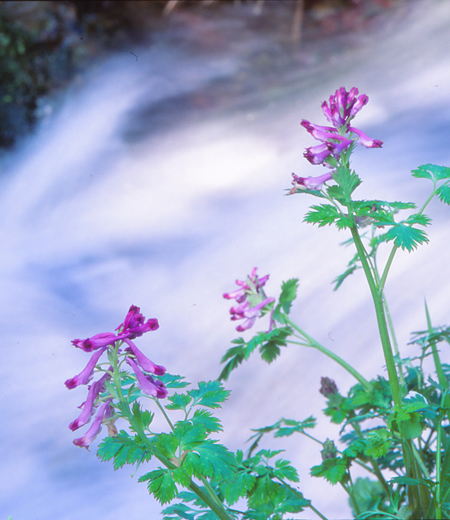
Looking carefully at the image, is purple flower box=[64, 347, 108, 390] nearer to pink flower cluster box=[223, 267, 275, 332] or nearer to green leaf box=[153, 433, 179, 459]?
green leaf box=[153, 433, 179, 459]

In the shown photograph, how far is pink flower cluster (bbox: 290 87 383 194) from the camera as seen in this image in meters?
0.75

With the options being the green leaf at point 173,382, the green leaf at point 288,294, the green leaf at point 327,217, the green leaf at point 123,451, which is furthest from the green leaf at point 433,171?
the green leaf at point 123,451

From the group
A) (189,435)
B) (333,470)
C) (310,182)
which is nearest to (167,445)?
(189,435)

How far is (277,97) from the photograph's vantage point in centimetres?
161

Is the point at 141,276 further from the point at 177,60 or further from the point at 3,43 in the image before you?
the point at 3,43

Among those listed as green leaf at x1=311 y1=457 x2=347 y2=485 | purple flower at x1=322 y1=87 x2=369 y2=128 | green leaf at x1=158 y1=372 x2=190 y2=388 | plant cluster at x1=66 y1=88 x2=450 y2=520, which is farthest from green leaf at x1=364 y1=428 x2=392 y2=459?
purple flower at x1=322 y1=87 x2=369 y2=128

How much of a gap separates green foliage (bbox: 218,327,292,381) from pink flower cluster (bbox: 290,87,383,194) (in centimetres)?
33

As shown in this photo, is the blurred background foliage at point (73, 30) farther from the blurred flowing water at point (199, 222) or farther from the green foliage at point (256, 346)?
the green foliage at point (256, 346)

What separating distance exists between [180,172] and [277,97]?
0.47 metres

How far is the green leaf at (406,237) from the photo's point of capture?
2.20 feet

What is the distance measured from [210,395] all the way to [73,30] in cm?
143

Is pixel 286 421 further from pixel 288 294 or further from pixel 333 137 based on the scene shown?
pixel 333 137

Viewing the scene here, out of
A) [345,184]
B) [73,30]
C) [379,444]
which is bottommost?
[379,444]

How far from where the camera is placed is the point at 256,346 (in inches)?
36.0
